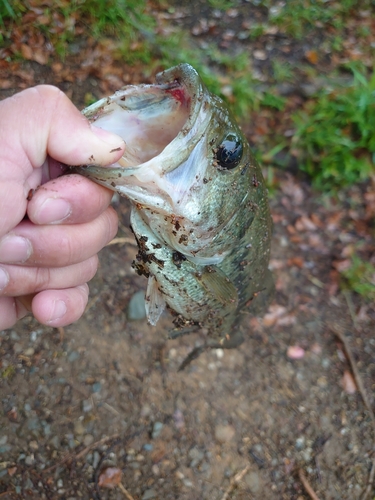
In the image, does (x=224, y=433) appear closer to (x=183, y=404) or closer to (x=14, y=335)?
(x=183, y=404)

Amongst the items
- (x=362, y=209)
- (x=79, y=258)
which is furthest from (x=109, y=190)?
(x=362, y=209)

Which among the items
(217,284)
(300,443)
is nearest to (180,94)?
(217,284)

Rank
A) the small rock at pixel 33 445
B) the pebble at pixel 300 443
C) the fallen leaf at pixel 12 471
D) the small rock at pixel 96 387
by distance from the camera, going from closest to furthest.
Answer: the fallen leaf at pixel 12 471 → the small rock at pixel 33 445 → the small rock at pixel 96 387 → the pebble at pixel 300 443

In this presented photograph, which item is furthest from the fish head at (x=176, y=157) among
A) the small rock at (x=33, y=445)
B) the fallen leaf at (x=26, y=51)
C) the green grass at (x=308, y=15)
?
the green grass at (x=308, y=15)

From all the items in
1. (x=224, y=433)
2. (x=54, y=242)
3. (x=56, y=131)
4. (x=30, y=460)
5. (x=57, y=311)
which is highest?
(x=56, y=131)

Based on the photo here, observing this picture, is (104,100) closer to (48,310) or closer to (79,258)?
(79,258)

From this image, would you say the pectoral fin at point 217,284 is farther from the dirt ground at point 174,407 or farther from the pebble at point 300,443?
the pebble at point 300,443

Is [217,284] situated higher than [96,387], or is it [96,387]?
[217,284]
